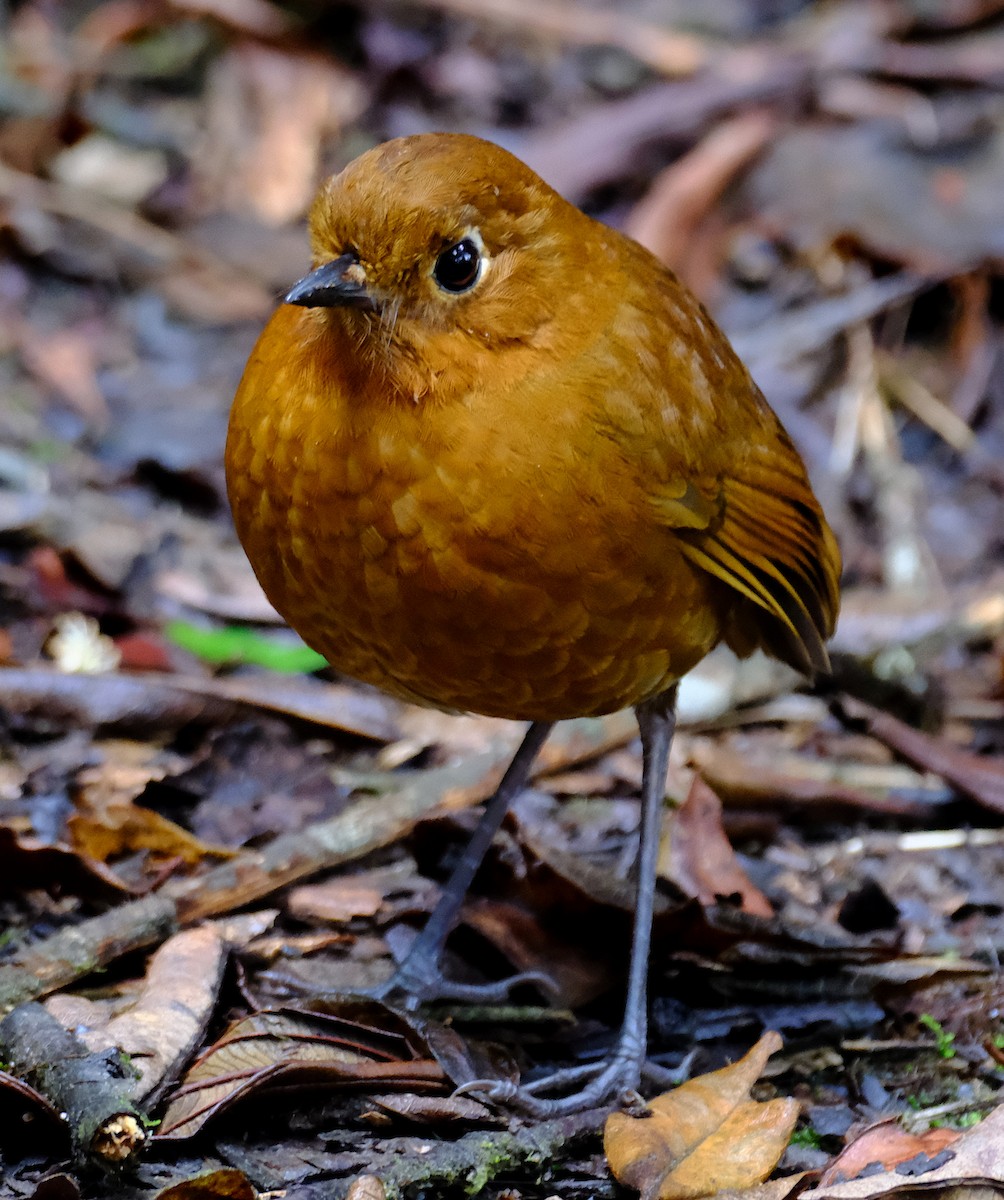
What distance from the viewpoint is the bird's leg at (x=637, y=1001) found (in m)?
3.27

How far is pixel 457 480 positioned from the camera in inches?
113

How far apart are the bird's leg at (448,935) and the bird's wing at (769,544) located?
0.71 metres

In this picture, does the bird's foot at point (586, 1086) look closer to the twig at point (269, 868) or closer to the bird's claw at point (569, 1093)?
the bird's claw at point (569, 1093)

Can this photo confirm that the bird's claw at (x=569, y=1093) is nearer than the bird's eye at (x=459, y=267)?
No

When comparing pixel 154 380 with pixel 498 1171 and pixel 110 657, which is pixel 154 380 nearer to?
pixel 110 657

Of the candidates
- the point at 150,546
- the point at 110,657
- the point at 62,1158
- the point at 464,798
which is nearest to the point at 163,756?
the point at 110,657

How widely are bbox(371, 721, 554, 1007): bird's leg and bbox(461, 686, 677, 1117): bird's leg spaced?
0.80ft

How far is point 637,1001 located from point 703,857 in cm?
62

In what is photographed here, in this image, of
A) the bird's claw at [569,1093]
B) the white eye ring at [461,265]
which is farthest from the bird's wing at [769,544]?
the bird's claw at [569,1093]

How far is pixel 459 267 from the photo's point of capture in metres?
2.86

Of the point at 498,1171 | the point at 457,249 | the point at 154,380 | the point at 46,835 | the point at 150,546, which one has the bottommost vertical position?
the point at 498,1171

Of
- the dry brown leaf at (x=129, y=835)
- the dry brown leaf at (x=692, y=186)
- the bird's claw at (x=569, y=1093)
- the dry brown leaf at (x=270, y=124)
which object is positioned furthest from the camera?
the dry brown leaf at (x=270, y=124)

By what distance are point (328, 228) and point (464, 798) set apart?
188cm

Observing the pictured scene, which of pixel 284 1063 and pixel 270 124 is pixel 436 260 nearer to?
pixel 284 1063
